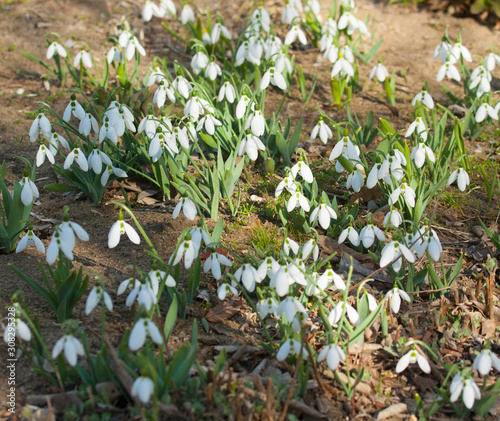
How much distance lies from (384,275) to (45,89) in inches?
133

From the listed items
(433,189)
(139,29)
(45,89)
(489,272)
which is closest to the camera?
(489,272)

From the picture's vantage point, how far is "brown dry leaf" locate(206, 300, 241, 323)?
7.82 ft

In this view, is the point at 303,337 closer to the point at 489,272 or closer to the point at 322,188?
the point at 489,272

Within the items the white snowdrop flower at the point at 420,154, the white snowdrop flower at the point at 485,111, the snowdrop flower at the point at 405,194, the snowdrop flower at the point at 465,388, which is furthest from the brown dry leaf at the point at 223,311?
the white snowdrop flower at the point at 485,111

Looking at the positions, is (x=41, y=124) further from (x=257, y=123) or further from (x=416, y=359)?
(x=416, y=359)

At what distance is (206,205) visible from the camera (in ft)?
9.62

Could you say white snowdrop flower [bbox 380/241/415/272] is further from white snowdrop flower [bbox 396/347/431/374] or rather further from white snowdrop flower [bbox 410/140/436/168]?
white snowdrop flower [bbox 410/140/436/168]

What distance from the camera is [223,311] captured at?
7.93ft

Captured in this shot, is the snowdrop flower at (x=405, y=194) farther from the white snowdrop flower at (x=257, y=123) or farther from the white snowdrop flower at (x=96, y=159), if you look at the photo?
the white snowdrop flower at (x=96, y=159)

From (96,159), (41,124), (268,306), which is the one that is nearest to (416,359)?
(268,306)

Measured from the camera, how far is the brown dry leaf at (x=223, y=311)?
2.38 m

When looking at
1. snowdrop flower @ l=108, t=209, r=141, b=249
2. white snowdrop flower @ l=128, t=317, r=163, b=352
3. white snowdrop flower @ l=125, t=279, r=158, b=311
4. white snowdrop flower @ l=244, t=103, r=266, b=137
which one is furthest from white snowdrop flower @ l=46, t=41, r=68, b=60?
white snowdrop flower @ l=128, t=317, r=163, b=352

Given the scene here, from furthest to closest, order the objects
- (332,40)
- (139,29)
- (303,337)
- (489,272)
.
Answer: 1. (139,29)
2. (332,40)
3. (489,272)
4. (303,337)

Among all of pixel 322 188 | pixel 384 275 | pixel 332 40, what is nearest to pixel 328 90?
pixel 332 40
